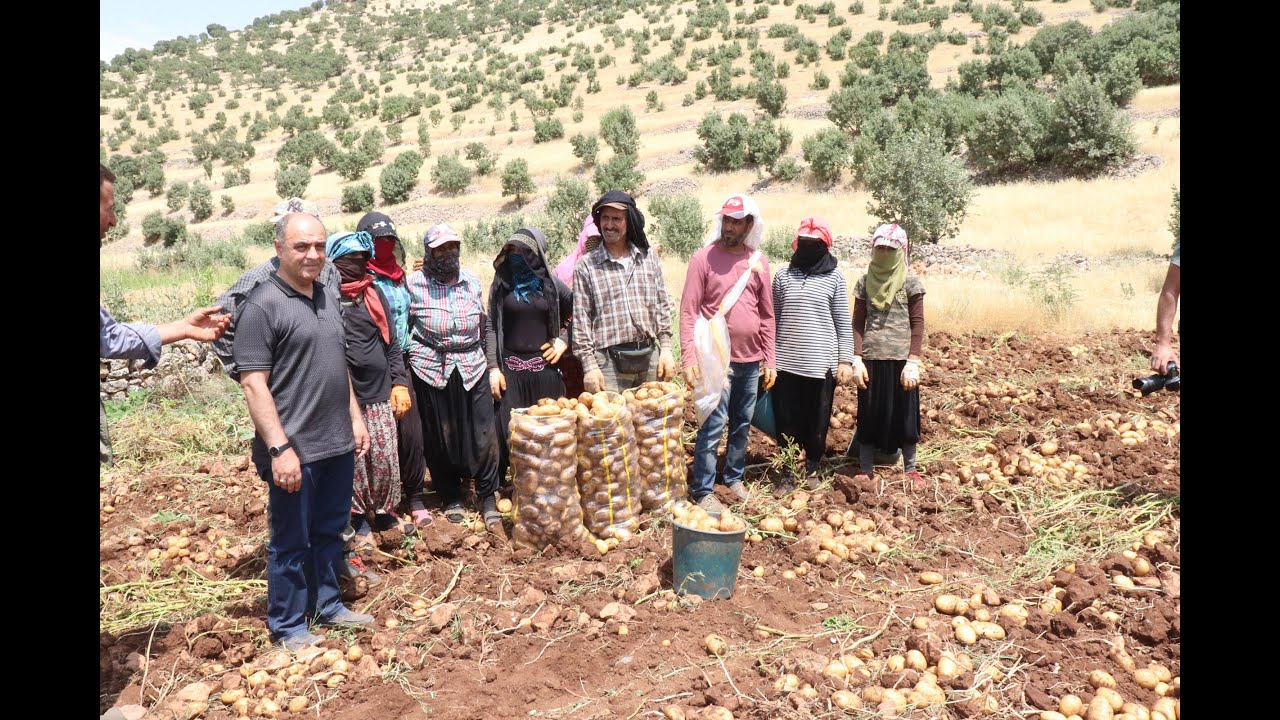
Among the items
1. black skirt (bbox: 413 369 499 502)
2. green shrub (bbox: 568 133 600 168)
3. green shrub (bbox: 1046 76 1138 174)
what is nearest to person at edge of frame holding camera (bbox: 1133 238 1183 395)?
black skirt (bbox: 413 369 499 502)

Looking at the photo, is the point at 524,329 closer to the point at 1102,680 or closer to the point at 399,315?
the point at 399,315

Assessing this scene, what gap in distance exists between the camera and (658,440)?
15.2ft

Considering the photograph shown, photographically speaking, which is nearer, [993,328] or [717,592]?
[717,592]

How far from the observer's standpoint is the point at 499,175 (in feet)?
103

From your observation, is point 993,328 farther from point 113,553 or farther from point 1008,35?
point 1008,35

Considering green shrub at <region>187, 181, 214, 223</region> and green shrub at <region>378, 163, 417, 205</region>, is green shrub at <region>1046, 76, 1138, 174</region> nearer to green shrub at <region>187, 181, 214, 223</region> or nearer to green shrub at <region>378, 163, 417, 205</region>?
green shrub at <region>378, 163, 417, 205</region>

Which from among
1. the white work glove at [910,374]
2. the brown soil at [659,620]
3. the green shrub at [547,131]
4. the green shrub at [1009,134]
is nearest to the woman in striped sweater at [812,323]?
the white work glove at [910,374]

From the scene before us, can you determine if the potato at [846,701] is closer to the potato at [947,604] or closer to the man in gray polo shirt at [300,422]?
the potato at [947,604]

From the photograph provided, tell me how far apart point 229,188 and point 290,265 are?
36.6 meters

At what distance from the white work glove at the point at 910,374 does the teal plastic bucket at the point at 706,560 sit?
1.78m

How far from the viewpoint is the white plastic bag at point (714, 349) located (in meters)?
4.64

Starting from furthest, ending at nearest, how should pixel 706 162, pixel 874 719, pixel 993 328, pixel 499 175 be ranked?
pixel 499 175, pixel 706 162, pixel 993 328, pixel 874 719

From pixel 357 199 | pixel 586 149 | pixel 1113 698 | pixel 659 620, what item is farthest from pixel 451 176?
pixel 1113 698

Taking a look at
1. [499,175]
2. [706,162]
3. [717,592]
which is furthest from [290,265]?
[499,175]
